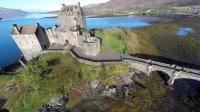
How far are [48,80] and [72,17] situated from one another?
21717 millimetres

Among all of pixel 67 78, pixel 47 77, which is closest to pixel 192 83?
pixel 67 78

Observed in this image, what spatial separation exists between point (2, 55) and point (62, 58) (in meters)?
44.1

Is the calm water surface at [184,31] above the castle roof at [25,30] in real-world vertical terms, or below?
below

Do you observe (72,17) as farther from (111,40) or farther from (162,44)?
(162,44)

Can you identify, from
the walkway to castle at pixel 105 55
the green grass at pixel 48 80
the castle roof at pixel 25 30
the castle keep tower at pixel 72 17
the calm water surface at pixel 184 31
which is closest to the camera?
the green grass at pixel 48 80

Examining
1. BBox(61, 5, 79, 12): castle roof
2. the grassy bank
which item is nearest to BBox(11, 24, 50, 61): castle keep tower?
BBox(61, 5, 79, 12): castle roof

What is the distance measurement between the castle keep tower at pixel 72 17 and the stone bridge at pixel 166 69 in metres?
20.9

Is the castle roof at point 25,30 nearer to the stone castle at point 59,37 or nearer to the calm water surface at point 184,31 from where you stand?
the stone castle at point 59,37

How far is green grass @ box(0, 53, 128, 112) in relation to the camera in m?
40.9

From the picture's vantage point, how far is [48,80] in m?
42.2

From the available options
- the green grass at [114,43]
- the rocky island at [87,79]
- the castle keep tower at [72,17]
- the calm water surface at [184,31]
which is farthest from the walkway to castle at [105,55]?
the calm water surface at [184,31]

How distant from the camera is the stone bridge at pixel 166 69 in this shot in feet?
121

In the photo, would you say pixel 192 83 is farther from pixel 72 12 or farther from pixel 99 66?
pixel 72 12

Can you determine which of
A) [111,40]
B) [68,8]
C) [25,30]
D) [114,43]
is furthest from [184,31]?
[25,30]
